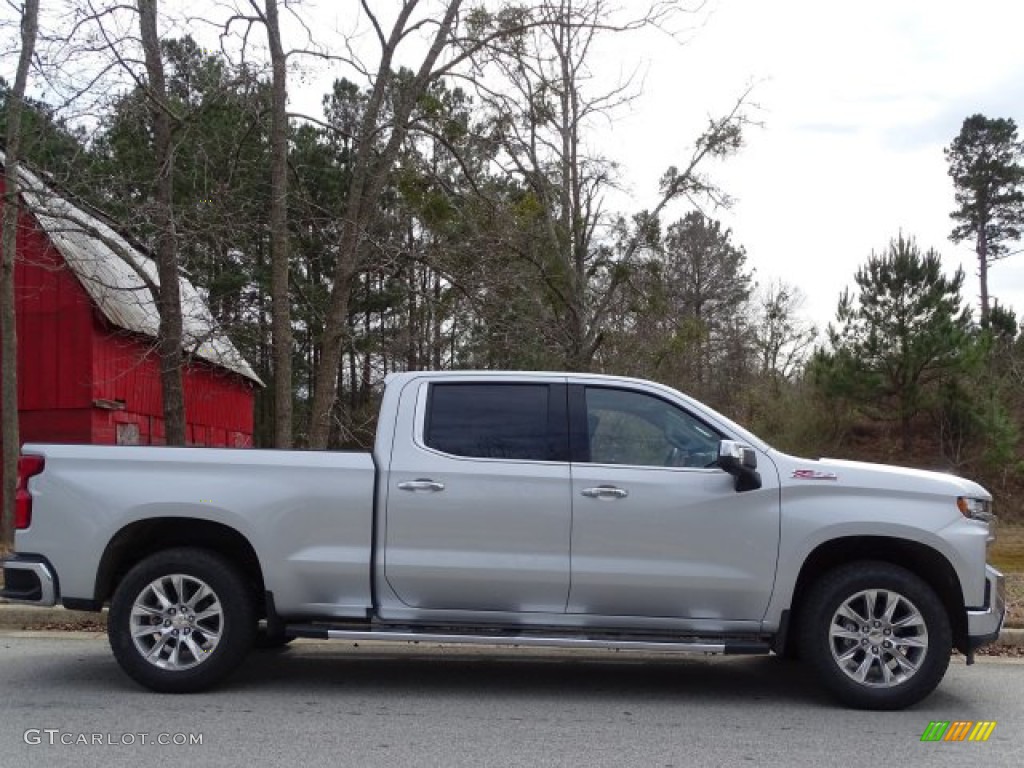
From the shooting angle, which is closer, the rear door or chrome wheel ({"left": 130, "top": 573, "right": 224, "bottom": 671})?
the rear door

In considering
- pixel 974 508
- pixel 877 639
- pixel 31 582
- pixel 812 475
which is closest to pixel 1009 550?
pixel 974 508

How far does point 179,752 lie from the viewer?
199 inches

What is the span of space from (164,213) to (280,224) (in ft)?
4.74

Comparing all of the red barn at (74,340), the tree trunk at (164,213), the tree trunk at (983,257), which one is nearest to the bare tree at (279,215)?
the tree trunk at (164,213)

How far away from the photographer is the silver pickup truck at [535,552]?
6.00m

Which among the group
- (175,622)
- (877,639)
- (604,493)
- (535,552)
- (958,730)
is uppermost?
(604,493)

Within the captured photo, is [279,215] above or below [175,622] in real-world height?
above

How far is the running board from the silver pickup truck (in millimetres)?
15

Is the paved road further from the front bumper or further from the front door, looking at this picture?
the front door

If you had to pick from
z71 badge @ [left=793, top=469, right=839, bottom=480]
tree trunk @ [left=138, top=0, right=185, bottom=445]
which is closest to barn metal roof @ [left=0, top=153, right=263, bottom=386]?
tree trunk @ [left=138, top=0, right=185, bottom=445]

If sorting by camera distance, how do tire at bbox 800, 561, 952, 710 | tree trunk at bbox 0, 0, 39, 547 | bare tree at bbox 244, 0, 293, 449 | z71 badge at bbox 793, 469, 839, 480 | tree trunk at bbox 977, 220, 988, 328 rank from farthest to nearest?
tree trunk at bbox 977, 220, 988, 328 < tree trunk at bbox 0, 0, 39, 547 < bare tree at bbox 244, 0, 293, 449 < z71 badge at bbox 793, 469, 839, 480 < tire at bbox 800, 561, 952, 710

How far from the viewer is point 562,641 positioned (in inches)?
232

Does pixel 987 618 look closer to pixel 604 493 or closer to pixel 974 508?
pixel 974 508
